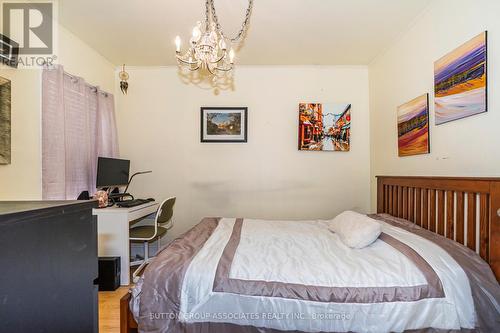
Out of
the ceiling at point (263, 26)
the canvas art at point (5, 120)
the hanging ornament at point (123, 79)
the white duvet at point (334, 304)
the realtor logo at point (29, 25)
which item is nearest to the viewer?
the white duvet at point (334, 304)

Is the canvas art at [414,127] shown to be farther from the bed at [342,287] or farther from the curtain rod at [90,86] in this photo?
the curtain rod at [90,86]

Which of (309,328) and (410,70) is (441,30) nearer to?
(410,70)

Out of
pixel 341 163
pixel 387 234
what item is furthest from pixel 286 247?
pixel 341 163

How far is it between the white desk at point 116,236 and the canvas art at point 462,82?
287 centimetres

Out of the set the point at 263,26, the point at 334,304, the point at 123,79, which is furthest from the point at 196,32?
the point at 123,79

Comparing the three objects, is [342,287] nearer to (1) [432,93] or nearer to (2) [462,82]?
(2) [462,82]

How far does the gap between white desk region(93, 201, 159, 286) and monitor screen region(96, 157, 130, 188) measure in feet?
1.19

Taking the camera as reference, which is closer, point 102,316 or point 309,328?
point 309,328

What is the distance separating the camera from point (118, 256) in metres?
2.42

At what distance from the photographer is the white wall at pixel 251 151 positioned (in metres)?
3.22

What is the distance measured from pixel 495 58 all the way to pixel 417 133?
811 mm

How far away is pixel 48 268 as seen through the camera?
54 centimetres

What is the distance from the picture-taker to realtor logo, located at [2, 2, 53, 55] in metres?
1.89

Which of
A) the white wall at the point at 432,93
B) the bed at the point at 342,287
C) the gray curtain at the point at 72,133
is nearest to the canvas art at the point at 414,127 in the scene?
the white wall at the point at 432,93
